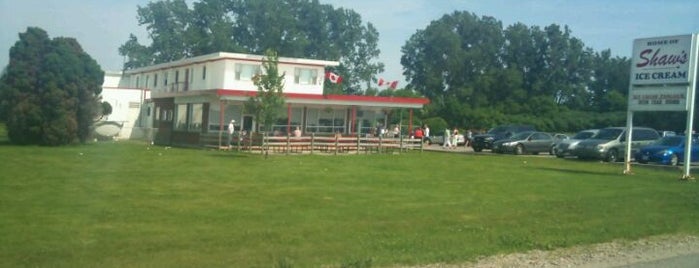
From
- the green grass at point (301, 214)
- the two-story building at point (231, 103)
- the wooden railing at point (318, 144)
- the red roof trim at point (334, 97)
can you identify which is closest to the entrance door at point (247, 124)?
the two-story building at point (231, 103)

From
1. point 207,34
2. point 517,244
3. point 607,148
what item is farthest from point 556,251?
point 207,34

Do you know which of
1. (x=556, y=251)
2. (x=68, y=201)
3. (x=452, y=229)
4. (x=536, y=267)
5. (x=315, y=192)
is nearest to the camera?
(x=536, y=267)

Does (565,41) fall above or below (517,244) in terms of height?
above

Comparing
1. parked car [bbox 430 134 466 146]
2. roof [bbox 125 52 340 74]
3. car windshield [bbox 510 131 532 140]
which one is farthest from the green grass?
parked car [bbox 430 134 466 146]

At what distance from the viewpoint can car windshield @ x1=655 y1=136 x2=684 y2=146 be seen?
32719mm

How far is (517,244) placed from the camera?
10875 mm

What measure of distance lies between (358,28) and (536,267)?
77.0 metres

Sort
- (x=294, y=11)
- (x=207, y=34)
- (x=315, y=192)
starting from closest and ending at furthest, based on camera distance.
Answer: (x=315, y=192), (x=207, y=34), (x=294, y=11)

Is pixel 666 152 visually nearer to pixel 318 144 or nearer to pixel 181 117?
pixel 318 144

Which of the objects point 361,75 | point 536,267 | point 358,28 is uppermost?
point 358,28

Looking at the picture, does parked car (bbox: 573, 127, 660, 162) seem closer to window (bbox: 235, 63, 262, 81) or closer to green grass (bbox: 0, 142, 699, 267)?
green grass (bbox: 0, 142, 699, 267)

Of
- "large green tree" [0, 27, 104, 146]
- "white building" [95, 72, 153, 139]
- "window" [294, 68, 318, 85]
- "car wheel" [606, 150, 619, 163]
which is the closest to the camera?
"large green tree" [0, 27, 104, 146]

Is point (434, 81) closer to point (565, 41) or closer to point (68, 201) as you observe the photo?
point (565, 41)

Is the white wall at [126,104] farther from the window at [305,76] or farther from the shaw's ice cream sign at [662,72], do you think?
the shaw's ice cream sign at [662,72]
